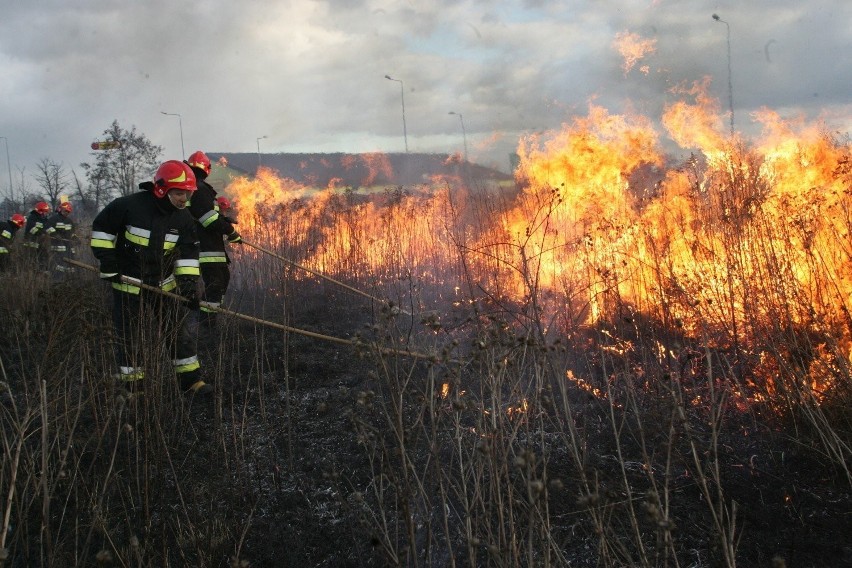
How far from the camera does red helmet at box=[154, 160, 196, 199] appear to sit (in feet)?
16.2

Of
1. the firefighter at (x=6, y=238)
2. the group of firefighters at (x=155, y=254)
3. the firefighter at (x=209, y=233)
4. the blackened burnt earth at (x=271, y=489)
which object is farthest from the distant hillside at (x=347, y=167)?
the blackened burnt earth at (x=271, y=489)

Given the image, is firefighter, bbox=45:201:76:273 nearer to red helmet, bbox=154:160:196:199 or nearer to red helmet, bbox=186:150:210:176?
red helmet, bbox=186:150:210:176

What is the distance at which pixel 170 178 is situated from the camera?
4945mm

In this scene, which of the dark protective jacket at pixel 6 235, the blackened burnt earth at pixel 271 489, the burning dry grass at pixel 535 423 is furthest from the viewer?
the dark protective jacket at pixel 6 235

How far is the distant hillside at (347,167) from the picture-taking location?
29.8 metres

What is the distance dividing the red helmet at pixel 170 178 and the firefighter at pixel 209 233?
1.88 m

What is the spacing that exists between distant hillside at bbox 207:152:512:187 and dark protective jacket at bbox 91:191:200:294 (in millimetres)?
19853

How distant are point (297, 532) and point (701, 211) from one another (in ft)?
13.5

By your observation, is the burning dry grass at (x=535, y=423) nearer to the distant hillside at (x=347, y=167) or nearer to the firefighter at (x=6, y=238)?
the firefighter at (x=6, y=238)

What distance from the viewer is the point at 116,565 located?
2.85m

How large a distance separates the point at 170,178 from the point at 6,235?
33.8 ft

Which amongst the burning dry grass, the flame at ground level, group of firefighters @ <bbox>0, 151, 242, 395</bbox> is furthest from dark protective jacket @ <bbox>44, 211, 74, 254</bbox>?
group of firefighters @ <bbox>0, 151, 242, 395</bbox>

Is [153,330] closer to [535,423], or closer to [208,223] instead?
[535,423]

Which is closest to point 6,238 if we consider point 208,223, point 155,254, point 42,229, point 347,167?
point 42,229
